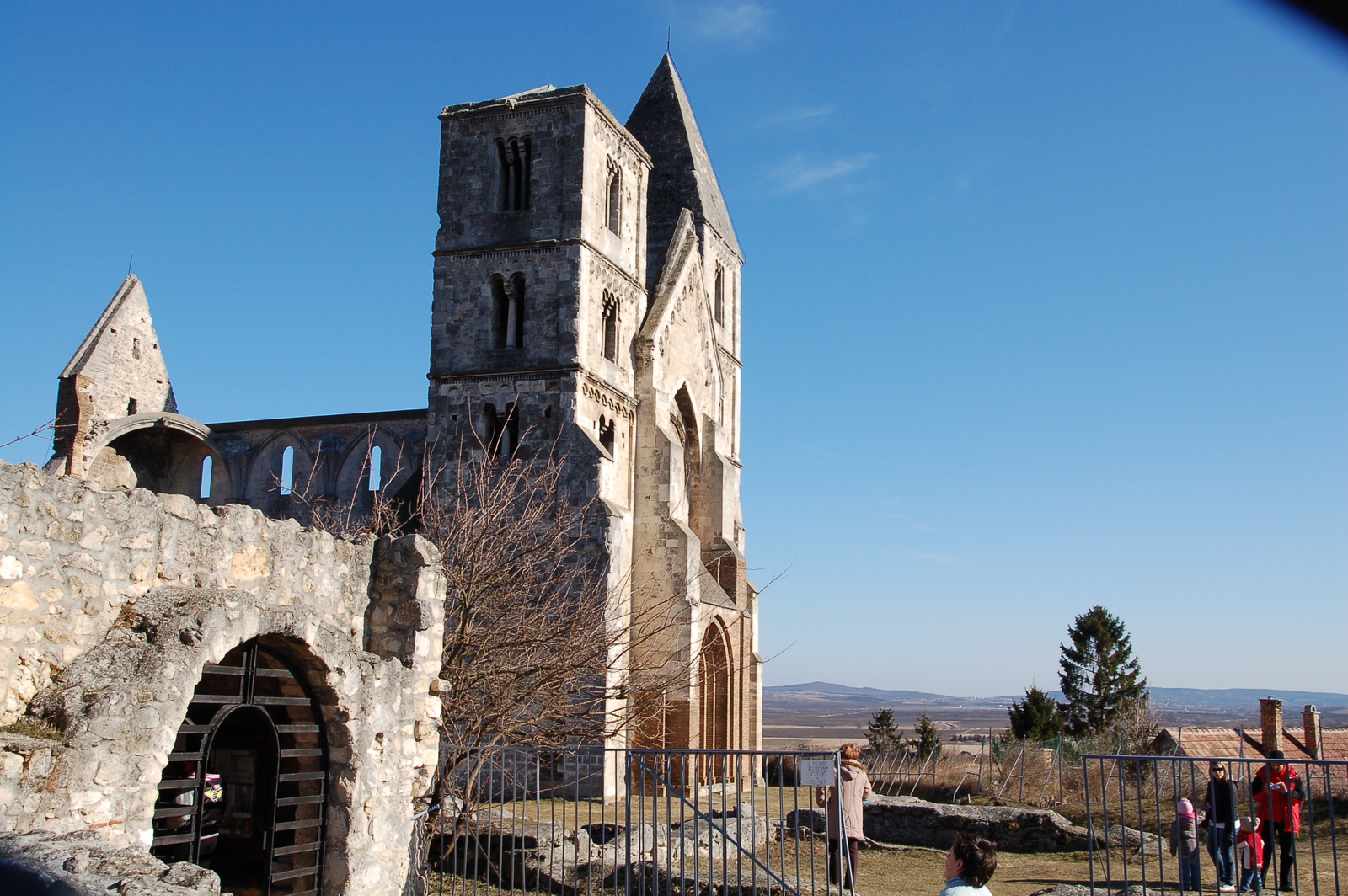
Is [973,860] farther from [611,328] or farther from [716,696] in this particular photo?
[716,696]

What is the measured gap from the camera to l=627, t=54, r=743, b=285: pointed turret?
124ft

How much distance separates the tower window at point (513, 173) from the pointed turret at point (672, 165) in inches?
330

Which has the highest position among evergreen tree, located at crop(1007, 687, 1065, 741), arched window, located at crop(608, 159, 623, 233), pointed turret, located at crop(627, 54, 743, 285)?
pointed turret, located at crop(627, 54, 743, 285)

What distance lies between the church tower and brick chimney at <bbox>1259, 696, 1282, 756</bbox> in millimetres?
12794

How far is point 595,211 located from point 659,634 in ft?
33.7

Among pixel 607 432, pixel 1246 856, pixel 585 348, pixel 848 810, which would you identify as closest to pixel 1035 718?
pixel 607 432

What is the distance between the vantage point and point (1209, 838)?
12.8 meters

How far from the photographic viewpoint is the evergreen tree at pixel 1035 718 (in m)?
42.2

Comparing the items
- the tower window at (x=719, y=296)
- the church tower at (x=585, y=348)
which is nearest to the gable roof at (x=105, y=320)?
the church tower at (x=585, y=348)

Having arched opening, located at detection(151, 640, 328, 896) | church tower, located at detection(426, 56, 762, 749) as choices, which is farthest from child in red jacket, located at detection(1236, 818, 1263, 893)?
church tower, located at detection(426, 56, 762, 749)

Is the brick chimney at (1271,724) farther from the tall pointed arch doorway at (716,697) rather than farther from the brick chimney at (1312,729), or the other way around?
the tall pointed arch doorway at (716,697)

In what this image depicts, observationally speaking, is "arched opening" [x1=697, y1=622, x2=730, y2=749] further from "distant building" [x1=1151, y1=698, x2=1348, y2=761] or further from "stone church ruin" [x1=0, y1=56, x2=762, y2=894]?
"distant building" [x1=1151, y1=698, x2=1348, y2=761]

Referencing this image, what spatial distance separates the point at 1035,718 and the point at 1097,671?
7.66 meters

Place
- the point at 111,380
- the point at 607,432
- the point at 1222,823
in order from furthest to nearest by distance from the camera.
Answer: the point at 111,380 < the point at 607,432 < the point at 1222,823
